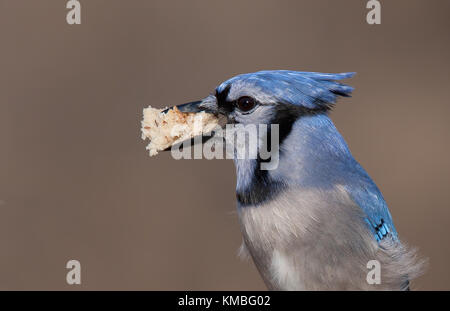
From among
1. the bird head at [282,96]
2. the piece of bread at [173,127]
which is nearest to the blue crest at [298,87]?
the bird head at [282,96]

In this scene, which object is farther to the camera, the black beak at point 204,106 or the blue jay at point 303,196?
the black beak at point 204,106

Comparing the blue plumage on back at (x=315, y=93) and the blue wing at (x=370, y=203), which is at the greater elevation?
the blue plumage on back at (x=315, y=93)

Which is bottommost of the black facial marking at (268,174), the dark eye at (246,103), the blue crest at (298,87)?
the black facial marking at (268,174)

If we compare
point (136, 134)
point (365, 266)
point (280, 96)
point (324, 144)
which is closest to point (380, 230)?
point (365, 266)

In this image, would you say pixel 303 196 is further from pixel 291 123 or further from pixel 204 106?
pixel 204 106

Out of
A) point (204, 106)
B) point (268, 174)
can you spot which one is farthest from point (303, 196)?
point (204, 106)

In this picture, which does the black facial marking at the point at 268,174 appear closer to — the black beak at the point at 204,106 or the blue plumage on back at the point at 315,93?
the blue plumage on back at the point at 315,93
